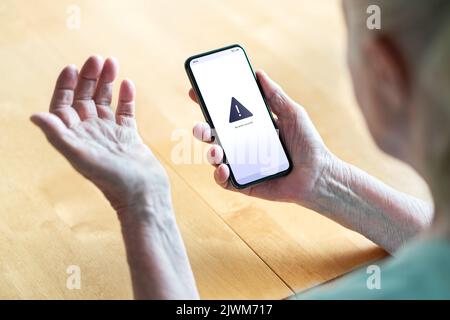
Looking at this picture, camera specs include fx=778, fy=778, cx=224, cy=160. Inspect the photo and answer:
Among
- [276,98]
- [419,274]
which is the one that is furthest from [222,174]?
[419,274]

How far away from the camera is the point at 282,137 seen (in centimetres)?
119

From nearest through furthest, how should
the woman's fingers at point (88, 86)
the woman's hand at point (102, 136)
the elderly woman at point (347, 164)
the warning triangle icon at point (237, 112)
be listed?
the elderly woman at point (347, 164) → the woman's hand at point (102, 136) → the woman's fingers at point (88, 86) → the warning triangle icon at point (237, 112)

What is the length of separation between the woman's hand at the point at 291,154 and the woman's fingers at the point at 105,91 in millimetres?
140

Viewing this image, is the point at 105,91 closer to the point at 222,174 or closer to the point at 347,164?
the point at 222,174

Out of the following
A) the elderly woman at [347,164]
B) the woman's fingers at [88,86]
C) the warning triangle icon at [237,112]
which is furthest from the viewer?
the warning triangle icon at [237,112]

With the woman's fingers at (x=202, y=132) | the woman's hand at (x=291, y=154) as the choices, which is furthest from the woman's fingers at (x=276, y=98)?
the woman's fingers at (x=202, y=132)

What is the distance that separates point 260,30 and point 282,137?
1.41 feet

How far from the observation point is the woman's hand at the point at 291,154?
116 cm

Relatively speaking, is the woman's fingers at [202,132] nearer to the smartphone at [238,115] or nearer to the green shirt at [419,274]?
the smartphone at [238,115]

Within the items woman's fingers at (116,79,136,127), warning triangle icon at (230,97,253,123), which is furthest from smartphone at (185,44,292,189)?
woman's fingers at (116,79,136,127)

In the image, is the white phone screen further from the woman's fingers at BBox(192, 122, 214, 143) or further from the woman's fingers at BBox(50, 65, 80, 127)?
the woman's fingers at BBox(50, 65, 80, 127)

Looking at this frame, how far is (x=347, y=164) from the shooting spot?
1181mm

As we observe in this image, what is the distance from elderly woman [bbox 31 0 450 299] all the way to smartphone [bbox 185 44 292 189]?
2 cm

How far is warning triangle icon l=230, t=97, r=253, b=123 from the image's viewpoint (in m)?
1.18
